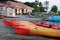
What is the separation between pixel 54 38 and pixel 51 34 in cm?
30

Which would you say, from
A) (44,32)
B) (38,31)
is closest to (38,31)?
(38,31)

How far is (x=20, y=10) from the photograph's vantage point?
174ft

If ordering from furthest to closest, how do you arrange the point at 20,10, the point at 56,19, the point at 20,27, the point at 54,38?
1. the point at 20,10
2. the point at 56,19
3. the point at 20,27
4. the point at 54,38

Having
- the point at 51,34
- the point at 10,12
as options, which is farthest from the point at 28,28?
the point at 10,12

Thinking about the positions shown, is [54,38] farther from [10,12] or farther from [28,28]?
[10,12]

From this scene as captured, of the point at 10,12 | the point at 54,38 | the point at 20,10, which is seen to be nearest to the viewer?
the point at 54,38

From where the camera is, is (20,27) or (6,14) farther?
(6,14)

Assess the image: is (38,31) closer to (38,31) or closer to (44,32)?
(38,31)

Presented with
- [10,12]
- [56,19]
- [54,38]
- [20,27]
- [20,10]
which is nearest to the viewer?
[54,38]

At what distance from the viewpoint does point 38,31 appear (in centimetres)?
1384

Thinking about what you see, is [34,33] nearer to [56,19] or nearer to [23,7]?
[56,19]

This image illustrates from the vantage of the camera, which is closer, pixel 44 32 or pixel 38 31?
pixel 44 32

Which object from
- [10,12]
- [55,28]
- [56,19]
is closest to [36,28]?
[55,28]

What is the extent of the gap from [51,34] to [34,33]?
1127mm
